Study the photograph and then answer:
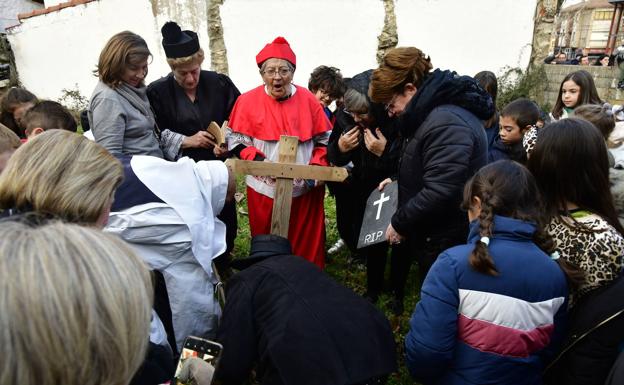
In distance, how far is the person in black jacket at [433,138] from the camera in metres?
2.25

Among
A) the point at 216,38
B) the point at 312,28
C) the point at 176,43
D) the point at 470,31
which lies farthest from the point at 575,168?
the point at 216,38

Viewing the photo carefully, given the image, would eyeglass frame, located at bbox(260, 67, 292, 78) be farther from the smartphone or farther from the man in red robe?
the smartphone

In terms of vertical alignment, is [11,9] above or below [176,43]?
above

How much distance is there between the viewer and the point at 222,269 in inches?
154

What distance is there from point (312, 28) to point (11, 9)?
8.85 m

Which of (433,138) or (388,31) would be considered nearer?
(433,138)

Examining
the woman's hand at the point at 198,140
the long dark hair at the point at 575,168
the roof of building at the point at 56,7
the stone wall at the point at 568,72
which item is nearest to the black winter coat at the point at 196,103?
the woman's hand at the point at 198,140

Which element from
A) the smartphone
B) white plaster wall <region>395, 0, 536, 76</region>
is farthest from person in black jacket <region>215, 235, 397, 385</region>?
white plaster wall <region>395, 0, 536, 76</region>

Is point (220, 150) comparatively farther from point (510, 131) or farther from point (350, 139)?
point (510, 131)

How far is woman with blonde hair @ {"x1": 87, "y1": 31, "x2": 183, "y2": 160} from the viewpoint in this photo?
8.87 ft

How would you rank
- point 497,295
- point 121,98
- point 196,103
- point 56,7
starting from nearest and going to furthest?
point 497,295 < point 121,98 < point 196,103 < point 56,7

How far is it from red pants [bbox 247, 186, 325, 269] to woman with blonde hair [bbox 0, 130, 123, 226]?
1.89m

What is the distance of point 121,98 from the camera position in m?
2.77

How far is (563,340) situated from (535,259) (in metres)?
0.42
